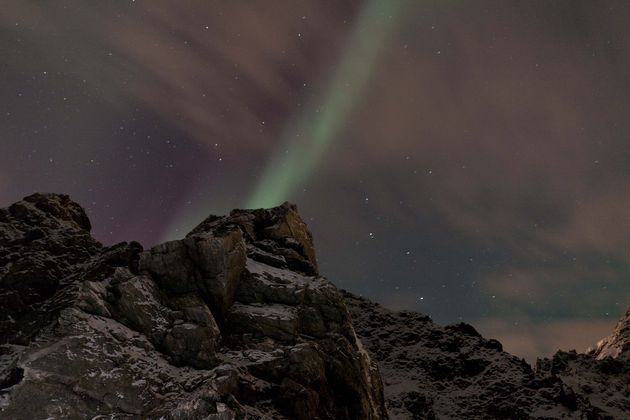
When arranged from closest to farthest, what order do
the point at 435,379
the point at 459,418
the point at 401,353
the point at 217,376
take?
the point at 217,376 < the point at 459,418 < the point at 435,379 < the point at 401,353

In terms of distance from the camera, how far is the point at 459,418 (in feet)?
266

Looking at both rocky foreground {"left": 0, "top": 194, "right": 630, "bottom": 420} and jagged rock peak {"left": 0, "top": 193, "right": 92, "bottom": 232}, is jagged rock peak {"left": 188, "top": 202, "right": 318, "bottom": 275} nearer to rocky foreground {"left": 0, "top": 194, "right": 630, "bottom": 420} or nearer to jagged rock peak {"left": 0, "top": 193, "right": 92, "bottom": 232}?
rocky foreground {"left": 0, "top": 194, "right": 630, "bottom": 420}

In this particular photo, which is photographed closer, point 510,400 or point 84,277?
point 84,277

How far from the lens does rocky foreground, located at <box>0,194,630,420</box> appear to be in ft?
72.1

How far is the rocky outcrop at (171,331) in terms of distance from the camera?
21.9m

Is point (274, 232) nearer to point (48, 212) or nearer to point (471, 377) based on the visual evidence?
point (48, 212)

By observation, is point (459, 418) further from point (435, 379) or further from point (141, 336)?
point (141, 336)

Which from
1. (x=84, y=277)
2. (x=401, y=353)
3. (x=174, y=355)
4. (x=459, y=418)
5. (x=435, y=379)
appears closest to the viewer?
(x=174, y=355)

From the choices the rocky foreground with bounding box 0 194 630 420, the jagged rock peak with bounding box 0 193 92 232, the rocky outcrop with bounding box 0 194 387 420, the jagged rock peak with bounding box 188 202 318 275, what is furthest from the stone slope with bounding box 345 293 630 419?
the jagged rock peak with bounding box 0 193 92 232

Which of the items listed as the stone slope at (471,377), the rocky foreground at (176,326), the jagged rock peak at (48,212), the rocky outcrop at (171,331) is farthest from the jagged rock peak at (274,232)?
the stone slope at (471,377)

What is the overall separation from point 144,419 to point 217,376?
4.08 meters

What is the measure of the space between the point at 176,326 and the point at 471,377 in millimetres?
81601

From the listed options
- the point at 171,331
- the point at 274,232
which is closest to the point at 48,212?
the point at 274,232

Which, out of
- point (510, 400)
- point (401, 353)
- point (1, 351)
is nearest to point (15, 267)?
point (1, 351)
